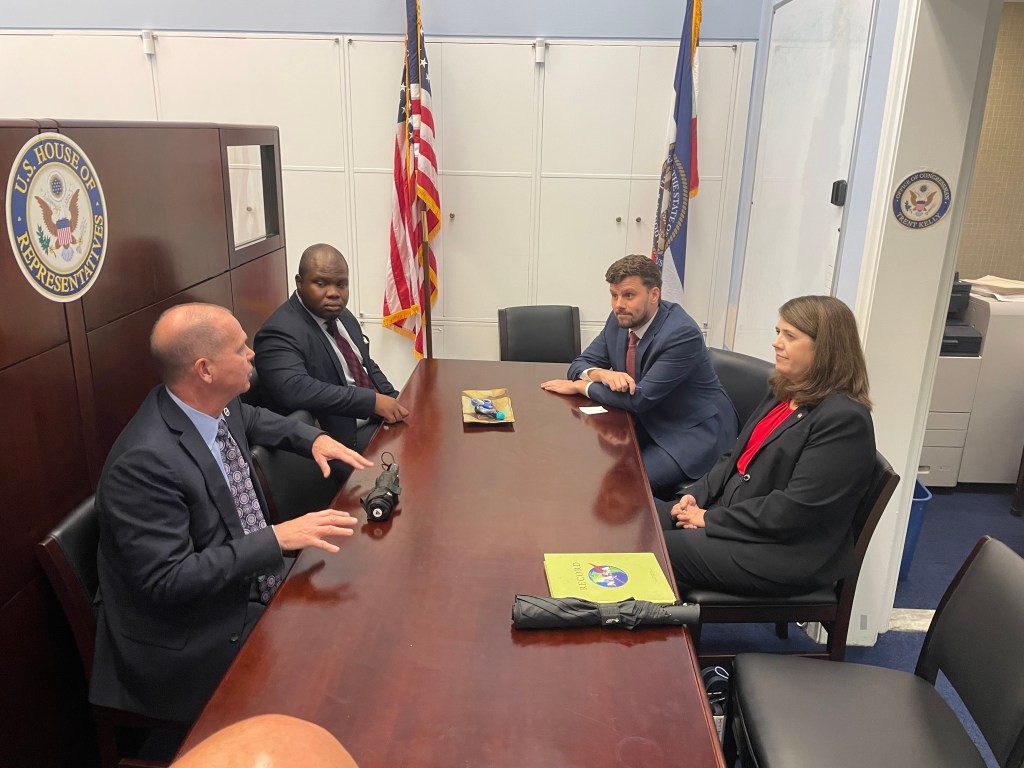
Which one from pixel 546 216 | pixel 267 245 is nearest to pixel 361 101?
pixel 546 216

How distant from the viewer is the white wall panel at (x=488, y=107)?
14.5ft

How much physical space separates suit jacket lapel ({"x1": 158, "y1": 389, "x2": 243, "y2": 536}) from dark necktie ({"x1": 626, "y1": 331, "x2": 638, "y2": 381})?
1.77m

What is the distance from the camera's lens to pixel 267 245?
3.26 metres

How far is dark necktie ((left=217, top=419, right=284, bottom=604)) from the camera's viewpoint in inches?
80.4

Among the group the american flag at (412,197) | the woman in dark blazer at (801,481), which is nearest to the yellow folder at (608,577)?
the woman in dark blazer at (801,481)

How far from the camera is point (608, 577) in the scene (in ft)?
5.66

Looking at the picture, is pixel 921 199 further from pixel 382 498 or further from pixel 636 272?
pixel 382 498

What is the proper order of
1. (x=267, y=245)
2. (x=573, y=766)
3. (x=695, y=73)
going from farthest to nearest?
(x=695, y=73), (x=267, y=245), (x=573, y=766)

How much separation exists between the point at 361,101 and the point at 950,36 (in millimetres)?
3209

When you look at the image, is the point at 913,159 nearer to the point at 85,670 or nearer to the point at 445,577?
the point at 445,577

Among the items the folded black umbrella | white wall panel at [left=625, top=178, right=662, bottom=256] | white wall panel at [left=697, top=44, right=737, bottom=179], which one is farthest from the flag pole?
the folded black umbrella

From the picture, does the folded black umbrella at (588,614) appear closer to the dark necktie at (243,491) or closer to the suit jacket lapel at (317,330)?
the dark necktie at (243,491)

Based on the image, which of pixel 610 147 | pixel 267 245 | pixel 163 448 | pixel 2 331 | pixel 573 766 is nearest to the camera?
pixel 573 766

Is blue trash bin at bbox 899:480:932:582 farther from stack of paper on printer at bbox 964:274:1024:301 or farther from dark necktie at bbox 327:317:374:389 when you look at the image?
dark necktie at bbox 327:317:374:389
